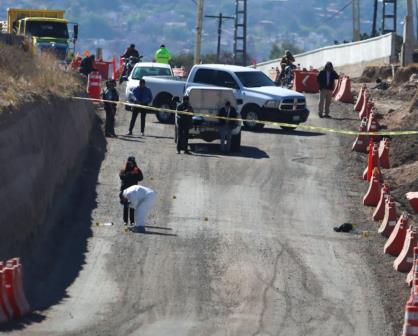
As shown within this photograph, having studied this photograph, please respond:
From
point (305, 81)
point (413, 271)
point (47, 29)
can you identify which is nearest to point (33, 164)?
point (413, 271)

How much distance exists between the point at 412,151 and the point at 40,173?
36.0ft

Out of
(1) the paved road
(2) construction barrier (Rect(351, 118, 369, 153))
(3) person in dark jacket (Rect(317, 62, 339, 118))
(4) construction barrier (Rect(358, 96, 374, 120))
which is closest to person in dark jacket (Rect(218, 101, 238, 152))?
(1) the paved road

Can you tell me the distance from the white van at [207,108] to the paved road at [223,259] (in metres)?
0.63

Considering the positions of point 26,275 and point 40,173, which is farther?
point 40,173

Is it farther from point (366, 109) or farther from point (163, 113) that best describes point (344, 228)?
point (366, 109)

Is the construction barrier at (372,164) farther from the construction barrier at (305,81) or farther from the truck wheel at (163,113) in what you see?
the construction barrier at (305,81)

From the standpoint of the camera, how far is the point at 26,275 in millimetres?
19391

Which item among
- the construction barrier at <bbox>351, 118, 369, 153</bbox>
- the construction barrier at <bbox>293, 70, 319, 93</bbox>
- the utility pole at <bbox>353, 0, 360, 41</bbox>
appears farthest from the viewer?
the utility pole at <bbox>353, 0, 360, 41</bbox>

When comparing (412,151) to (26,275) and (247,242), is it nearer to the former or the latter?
(247,242)

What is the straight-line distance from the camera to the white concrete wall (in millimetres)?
53044

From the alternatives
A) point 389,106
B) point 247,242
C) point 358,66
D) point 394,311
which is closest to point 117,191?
point 247,242

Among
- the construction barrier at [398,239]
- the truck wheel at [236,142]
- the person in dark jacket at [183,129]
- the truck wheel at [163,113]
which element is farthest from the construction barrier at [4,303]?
the truck wheel at [163,113]

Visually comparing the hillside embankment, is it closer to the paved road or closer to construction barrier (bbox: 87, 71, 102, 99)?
the paved road

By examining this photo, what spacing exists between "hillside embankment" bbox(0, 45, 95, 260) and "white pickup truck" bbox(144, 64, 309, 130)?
137 inches
